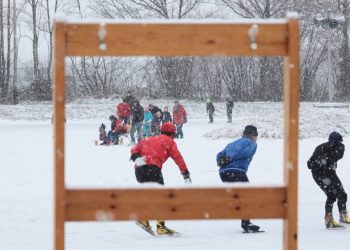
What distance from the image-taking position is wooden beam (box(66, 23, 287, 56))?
4.44m

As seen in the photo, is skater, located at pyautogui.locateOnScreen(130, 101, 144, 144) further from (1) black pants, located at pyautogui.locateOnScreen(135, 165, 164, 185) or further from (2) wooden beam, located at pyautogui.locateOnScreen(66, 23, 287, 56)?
(2) wooden beam, located at pyautogui.locateOnScreen(66, 23, 287, 56)

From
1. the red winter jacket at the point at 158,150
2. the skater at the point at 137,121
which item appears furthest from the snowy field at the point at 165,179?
the skater at the point at 137,121

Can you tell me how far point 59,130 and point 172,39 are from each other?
2.53 feet

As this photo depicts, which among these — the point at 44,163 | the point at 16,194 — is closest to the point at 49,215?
the point at 16,194

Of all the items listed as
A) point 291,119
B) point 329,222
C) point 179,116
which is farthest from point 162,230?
point 179,116

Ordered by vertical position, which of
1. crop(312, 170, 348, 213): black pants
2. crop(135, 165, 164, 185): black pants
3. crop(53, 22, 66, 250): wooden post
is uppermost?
crop(53, 22, 66, 250): wooden post

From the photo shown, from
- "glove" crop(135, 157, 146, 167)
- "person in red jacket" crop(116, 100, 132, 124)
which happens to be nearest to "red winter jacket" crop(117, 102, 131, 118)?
"person in red jacket" crop(116, 100, 132, 124)

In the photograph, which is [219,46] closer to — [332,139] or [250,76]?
[332,139]

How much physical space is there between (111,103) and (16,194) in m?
34.0

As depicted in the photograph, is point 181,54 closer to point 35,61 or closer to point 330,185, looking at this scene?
point 330,185

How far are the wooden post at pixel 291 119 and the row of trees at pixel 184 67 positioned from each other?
4653cm

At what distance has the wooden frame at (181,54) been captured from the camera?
445cm

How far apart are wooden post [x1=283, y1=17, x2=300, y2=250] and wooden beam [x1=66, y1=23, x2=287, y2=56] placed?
0.24 ft

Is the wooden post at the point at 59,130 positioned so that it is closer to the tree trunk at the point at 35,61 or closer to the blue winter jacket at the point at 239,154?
the blue winter jacket at the point at 239,154
